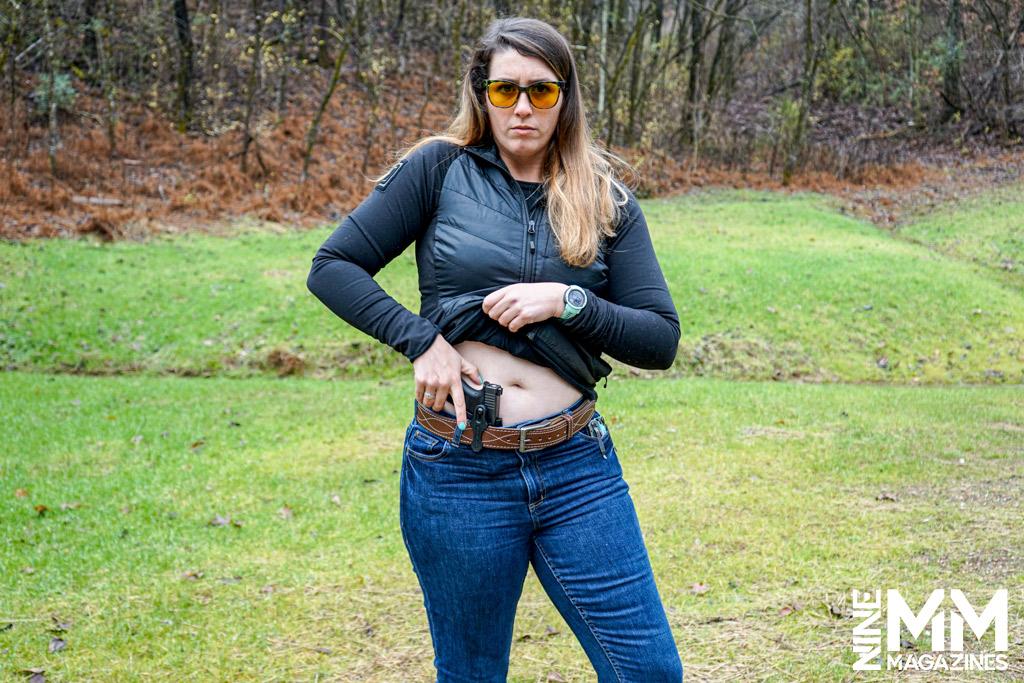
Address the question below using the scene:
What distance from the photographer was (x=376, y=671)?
12.3 ft

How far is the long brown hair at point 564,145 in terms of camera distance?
79.7 inches

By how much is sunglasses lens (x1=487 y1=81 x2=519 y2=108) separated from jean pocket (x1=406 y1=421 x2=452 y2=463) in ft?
2.73

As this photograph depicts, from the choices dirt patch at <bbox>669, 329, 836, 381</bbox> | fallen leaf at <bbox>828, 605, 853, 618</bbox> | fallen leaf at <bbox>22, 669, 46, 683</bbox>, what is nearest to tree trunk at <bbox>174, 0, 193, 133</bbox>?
dirt patch at <bbox>669, 329, 836, 381</bbox>

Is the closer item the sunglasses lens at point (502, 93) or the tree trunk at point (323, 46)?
the sunglasses lens at point (502, 93)

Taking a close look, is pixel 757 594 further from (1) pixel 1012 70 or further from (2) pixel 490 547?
(1) pixel 1012 70

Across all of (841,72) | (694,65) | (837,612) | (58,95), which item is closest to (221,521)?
(837,612)

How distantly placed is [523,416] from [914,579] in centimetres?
331

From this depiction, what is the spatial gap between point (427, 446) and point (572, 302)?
490mm

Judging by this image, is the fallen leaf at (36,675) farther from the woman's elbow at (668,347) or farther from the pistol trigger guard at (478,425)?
the woman's elbow at (668,347)

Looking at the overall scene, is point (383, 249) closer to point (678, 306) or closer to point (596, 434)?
point (596, 434)

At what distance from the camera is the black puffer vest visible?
2000mm

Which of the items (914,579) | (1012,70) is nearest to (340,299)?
(914,579)

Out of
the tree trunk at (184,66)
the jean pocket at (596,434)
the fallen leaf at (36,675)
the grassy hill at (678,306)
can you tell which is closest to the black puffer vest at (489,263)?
the jean pocket at (596,434)

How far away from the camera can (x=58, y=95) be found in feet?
57.0
